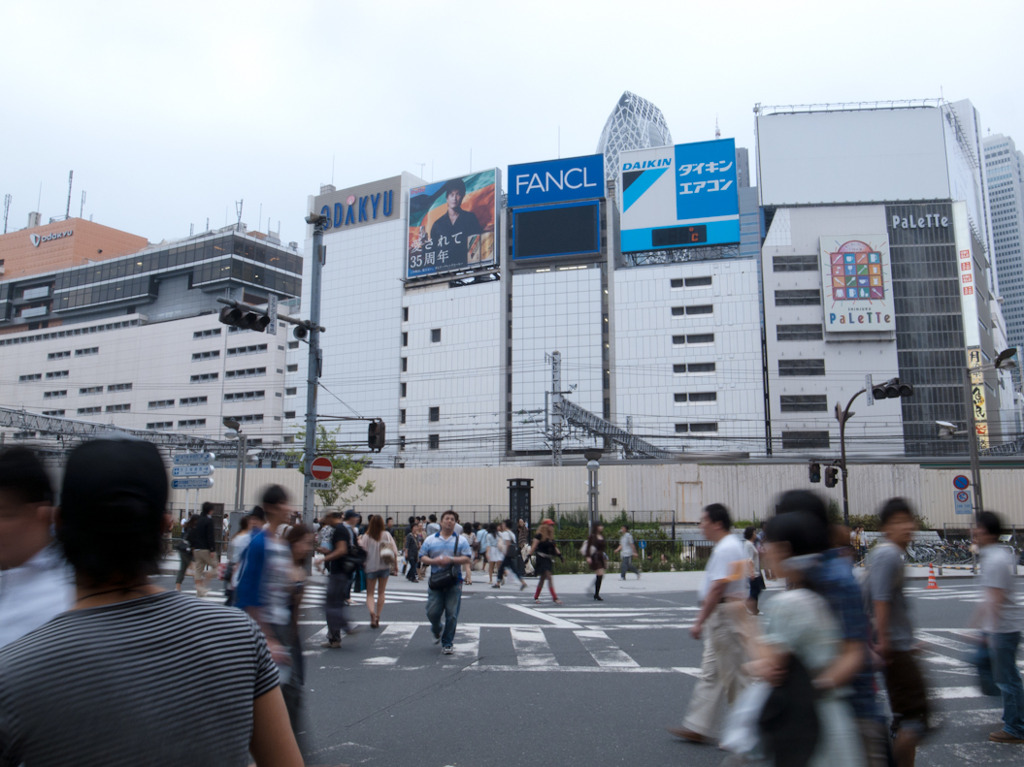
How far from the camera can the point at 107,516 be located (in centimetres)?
170

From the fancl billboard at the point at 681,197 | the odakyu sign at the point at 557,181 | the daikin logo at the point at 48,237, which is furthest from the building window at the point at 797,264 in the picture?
the daikin logo at the point at 48,237

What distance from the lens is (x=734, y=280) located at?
67312 mm

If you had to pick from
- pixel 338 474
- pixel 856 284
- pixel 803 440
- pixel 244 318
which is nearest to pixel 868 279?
pixel 856 284

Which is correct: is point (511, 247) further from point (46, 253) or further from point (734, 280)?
point (46, 253)

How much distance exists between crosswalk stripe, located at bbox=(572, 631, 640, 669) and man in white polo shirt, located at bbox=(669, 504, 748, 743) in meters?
3.15

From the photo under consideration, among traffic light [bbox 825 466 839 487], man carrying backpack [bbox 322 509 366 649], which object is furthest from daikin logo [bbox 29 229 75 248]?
man carrying backpack [bbox 322 509 366 649]

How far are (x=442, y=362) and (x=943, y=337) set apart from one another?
4510 cm

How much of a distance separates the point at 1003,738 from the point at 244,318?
42.1 feet

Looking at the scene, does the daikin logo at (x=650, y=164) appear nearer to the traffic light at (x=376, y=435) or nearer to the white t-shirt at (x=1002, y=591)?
the traffic light at (x=376, y=435)

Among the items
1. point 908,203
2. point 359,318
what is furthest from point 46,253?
point 908,203

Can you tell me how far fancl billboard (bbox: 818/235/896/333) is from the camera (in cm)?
6500

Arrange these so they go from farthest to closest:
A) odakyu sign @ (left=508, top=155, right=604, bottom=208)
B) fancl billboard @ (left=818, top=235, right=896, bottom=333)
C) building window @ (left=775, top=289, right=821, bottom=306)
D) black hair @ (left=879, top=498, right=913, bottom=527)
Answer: odakyu sign @ (left=508, top=155, right=604, bottom=208) → building window @ (left=775, top=289, right=821, bottom=306) → fancl billboard @ (left=818, top=235, right=896, bottom=333) → black hair @ (left=879, top=498, right=913, bottom=527)

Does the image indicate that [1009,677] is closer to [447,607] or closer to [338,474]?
[447,607]

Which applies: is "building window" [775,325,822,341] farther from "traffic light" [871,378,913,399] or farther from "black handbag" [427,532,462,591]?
"black handbag" [427,532,462,591]
